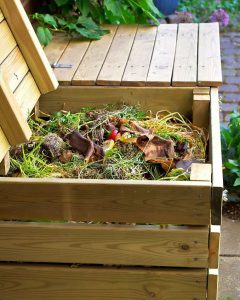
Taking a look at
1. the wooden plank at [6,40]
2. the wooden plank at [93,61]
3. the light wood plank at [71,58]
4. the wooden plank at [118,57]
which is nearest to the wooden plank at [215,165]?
the wooden plank at [118,57]

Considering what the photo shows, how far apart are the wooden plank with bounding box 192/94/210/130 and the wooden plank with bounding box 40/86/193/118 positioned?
96mm

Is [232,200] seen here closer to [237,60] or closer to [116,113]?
[116,113]

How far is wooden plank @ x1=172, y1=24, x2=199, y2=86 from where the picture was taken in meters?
3.15

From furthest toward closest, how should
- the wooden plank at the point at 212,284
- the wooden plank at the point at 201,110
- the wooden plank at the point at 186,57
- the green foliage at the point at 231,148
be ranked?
the green foliage at the point at 231,148 → the wooden plank at the point at 186,57 → the wooden plank at the point at 201,110 → the wooden plank at the point at 212,284

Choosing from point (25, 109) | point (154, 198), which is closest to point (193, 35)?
point (25, 109)

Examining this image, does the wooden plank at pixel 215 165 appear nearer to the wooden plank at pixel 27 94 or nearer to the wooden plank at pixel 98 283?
the wooden plank at pixel 98 283

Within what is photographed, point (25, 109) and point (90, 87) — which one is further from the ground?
point (25, 109)

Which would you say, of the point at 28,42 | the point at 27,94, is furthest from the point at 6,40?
the point at 27,94

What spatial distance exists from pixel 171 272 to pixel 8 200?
0.70 metres

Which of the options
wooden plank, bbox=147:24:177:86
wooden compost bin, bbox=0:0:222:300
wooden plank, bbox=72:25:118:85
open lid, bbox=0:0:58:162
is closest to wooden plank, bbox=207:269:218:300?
wooden compost bin, bbox=0:0:222:300

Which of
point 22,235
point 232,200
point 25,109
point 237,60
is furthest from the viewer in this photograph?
point 237,60

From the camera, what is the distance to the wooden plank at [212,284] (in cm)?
235

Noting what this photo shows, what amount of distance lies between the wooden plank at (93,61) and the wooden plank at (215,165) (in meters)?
0.69

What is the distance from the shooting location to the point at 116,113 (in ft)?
10.1
